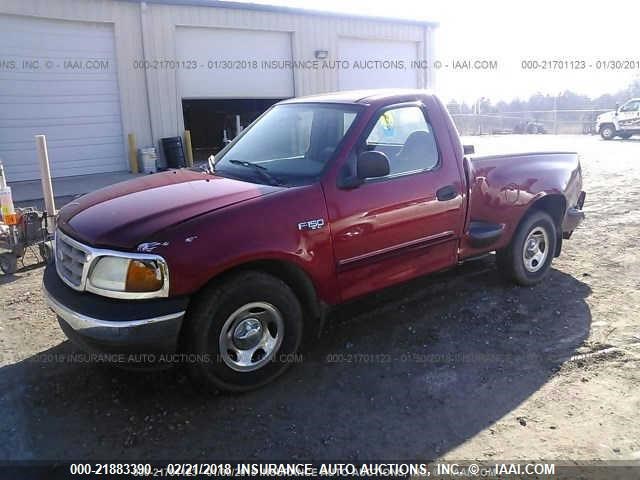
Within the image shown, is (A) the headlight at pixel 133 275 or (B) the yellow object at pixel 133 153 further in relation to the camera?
(B) the yellow object at pixel 133 153

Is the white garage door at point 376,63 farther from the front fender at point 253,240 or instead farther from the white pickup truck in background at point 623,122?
the front fender at point 253,240

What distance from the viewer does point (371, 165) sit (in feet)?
12.1

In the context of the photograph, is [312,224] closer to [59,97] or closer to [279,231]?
[279,231]

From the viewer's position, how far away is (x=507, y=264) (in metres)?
5.11

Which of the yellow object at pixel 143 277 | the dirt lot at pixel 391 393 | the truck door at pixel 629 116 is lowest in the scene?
the dirt lot at pixel 391 393

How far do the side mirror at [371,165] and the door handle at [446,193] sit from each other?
0.69 meters

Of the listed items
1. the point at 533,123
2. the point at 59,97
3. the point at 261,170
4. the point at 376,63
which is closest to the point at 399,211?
the point at 261,170

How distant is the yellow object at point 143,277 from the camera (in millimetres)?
3018

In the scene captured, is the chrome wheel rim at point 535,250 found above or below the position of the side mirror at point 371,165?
below

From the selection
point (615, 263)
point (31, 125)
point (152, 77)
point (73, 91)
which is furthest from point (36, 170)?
point (615, 263)

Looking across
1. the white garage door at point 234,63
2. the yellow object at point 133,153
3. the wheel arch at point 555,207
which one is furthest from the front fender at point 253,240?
the white garage door at point 234,63

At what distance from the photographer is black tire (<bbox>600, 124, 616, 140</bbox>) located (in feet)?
82.3

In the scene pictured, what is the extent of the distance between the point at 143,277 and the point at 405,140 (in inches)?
92.1

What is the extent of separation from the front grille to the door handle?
256 centimetres
